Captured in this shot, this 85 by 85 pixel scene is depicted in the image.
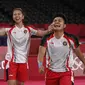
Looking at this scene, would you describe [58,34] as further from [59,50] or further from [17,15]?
[17,15]

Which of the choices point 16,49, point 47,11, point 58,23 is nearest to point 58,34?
point 58,23

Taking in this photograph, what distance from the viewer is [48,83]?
13.9 ft

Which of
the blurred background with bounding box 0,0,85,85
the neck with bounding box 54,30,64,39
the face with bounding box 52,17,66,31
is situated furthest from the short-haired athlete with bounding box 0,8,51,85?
the blurred background with bounding box 0,0,85,85

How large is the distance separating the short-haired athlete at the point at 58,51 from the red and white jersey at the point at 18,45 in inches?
34.3

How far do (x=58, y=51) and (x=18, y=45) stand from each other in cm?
108

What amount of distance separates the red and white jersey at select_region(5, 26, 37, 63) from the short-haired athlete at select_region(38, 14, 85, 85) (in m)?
0.87

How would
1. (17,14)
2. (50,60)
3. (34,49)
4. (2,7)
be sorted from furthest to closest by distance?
(2,7), (34,49), (17,14), (50,60)

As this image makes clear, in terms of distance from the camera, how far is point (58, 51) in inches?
164

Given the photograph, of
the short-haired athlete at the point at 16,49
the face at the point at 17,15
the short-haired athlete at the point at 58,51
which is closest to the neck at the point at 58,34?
the short-haired athlete at the point at 58,51

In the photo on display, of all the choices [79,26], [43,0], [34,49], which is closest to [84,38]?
[79,26]

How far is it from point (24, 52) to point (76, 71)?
3.00m

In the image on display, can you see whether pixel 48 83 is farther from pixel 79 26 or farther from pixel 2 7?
pixel 2 7

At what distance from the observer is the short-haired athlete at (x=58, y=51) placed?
13.7 feet

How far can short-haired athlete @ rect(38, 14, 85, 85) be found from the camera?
13.7 ft
